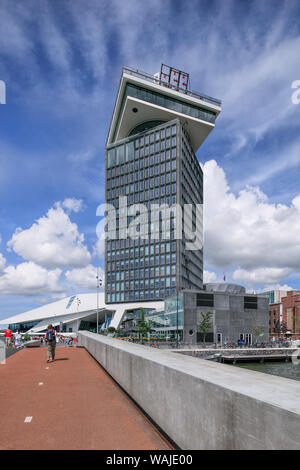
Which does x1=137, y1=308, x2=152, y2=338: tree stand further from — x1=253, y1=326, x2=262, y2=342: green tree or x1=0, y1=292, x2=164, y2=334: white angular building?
x1=0, y1=292, x2=164, y2=334: white angular building

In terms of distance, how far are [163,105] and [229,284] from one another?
213 ft

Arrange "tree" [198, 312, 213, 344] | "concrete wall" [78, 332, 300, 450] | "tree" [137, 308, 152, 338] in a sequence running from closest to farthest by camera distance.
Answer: "concrete wall" [78, 332, 300, 450], "tree" [198, 312, 213, 344], "tree" [137, 308, 152, 338]

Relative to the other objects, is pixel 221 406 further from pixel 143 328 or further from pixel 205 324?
pixel 143 328

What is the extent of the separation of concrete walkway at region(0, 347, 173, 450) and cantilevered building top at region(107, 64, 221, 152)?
113150 mm

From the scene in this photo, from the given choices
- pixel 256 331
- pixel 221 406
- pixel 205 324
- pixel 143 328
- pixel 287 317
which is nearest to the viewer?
pixel 221 406

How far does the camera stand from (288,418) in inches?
128

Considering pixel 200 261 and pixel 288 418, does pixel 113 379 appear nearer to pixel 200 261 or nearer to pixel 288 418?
pixel 288 418

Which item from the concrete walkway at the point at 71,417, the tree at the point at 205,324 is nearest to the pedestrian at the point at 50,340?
the concrete walkway at the point at 71,417

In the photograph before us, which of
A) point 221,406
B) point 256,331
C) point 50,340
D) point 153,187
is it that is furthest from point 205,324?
point 221,406

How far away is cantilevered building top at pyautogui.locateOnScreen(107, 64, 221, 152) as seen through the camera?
383 ft

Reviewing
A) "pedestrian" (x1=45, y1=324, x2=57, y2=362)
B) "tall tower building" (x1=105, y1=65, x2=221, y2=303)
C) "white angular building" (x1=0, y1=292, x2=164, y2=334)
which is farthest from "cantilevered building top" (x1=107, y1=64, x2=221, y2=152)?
"pedestrian" (x1=45, y1=324, x2=57, y2=362)

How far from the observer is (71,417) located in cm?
779

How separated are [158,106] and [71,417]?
119 metres
